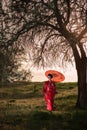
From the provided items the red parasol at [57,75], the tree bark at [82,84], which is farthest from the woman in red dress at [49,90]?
the tree bark at [82,84]

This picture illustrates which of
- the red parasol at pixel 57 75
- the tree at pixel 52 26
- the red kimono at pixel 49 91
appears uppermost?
the tree at pixel 52 26

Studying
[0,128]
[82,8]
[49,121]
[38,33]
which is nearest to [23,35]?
[38,33]

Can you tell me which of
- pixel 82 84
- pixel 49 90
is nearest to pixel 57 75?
pixel 49 90

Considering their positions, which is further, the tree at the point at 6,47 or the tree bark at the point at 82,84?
the tree bark at the point at 82,84

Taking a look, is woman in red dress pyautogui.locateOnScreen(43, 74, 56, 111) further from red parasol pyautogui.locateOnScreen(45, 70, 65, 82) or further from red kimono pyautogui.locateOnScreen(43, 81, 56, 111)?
red parasol pyautogui.locateOnScreen(45, 70, 65, 82)

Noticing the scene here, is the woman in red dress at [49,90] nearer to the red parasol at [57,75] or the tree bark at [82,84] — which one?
the red parasol at [57,75]

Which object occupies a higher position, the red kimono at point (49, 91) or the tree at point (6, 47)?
the tree at point (6, 47)

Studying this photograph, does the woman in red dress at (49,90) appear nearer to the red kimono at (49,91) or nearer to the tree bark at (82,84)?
the red kimono at (49,91)

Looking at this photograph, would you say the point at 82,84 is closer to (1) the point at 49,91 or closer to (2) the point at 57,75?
(1) the point at 49,91

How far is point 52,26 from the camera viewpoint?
22.9 metres

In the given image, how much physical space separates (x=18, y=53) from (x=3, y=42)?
4.97 feet

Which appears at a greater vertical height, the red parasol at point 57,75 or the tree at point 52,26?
the tree at point 52,26

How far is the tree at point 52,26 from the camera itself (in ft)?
67.7

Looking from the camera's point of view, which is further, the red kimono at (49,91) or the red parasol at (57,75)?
the red kimono at (49,91)
